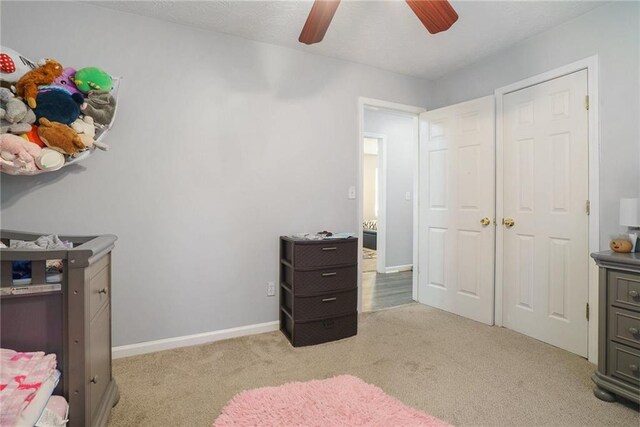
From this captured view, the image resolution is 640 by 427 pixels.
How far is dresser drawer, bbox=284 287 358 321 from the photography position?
7.88 feet

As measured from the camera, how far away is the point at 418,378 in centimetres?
194

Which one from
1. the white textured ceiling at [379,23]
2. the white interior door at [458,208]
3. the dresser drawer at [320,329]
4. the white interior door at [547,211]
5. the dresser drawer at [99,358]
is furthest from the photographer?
the white interior door at [458,208]

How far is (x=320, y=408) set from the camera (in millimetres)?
1613

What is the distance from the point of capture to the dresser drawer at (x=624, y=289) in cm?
163

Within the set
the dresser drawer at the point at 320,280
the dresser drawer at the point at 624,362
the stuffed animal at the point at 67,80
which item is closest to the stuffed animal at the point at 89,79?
the stuffed animal at the point at 67,80

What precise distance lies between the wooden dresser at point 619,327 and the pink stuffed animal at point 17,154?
3045 millimetres

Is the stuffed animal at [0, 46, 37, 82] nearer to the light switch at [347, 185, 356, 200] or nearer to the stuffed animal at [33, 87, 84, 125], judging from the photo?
the stuffed animal at [33, 87, 84, 125]

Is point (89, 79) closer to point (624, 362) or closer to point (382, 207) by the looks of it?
point (624, 362)

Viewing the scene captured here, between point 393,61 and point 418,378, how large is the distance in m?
2.62

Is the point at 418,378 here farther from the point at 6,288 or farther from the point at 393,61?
the point at 393,61

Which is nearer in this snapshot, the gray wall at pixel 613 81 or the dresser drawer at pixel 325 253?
the gray wall at pixel 613 81

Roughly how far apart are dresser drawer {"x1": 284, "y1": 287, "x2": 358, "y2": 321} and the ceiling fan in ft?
5.83

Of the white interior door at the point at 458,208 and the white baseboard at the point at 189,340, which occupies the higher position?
the white interior door at the point at 458,208

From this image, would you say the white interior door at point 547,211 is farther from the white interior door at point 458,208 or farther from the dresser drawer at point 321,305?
the dresser drawer at point 321,305
